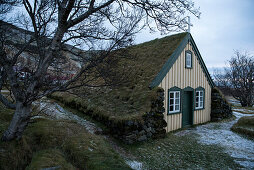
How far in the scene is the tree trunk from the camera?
4477 millimetres

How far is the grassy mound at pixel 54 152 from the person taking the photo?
13.8 feet

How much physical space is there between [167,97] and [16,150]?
7.80m

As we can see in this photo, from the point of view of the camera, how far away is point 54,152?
479cm

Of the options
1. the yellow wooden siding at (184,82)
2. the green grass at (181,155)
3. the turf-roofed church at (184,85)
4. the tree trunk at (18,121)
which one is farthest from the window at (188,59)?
the tree trunk at (18,121)

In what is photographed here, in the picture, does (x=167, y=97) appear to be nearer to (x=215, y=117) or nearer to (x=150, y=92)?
(x=150, y=92)

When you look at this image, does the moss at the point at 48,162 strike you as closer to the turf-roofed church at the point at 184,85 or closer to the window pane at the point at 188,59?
the turf-roofed church at the point at 184,85

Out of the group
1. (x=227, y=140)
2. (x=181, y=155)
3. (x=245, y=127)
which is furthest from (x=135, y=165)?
(x=245, y=127)

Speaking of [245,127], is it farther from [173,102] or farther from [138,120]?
[138,120]

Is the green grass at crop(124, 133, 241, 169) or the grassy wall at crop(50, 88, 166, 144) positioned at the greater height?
the grassy wall at crop(50, 88, 166, 144)

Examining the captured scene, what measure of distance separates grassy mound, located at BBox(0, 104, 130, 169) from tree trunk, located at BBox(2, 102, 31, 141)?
18 cm

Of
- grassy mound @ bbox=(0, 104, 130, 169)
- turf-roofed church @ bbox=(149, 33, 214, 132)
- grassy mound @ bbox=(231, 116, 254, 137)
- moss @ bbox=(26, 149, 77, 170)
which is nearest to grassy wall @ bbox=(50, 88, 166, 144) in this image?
turf-roofed church @ bbox=(149, 33, 214, 132)

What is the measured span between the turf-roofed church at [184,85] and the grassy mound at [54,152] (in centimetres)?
518

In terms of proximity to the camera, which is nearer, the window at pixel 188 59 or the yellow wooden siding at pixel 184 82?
the yellow wooden siding at pixel 184 82

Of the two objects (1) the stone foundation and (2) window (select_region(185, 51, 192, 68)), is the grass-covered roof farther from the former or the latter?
(1) the stone foundation
